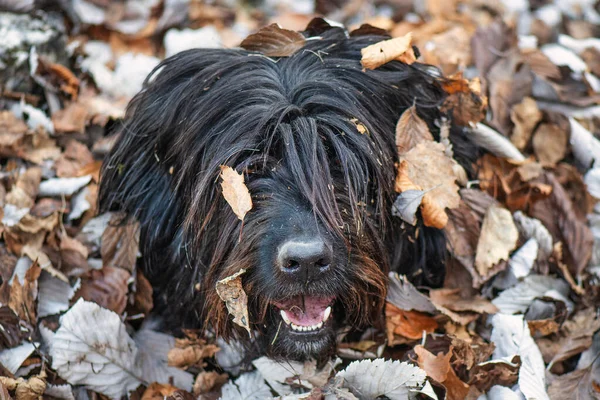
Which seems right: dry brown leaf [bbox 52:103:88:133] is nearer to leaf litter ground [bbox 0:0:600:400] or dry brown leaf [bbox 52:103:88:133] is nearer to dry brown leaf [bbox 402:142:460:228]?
leaf litter ground [bbox 0:0:600:400]

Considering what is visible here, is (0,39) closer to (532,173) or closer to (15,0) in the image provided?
(15,0)

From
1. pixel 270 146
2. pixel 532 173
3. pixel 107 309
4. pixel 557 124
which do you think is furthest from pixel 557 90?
pixel 107 309

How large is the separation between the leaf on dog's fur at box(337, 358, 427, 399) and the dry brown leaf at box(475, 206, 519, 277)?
0.69 meters

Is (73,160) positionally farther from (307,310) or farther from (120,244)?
(307,310)

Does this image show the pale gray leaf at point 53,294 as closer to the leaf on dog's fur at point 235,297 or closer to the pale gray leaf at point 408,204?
the leaf on dog's fur at point 235,297

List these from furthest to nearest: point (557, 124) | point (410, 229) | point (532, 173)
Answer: point (557, 124)
point (532, 173)
point (410, 229)

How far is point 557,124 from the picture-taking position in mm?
4055

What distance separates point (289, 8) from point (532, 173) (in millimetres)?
2446

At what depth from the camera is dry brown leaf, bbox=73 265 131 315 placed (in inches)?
133

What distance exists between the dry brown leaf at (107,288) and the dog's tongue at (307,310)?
0.83m

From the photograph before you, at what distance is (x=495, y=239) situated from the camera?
11.3ft

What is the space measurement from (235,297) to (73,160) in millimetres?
Result: 1542

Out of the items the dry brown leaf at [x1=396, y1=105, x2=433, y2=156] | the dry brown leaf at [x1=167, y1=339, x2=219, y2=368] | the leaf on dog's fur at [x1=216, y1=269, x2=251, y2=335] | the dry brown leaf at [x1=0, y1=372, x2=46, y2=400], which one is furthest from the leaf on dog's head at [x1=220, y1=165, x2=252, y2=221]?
the dry brown leaf at [x1=0, y1=372, x2=46, y2=400]

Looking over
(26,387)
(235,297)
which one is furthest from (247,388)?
(26,387)
